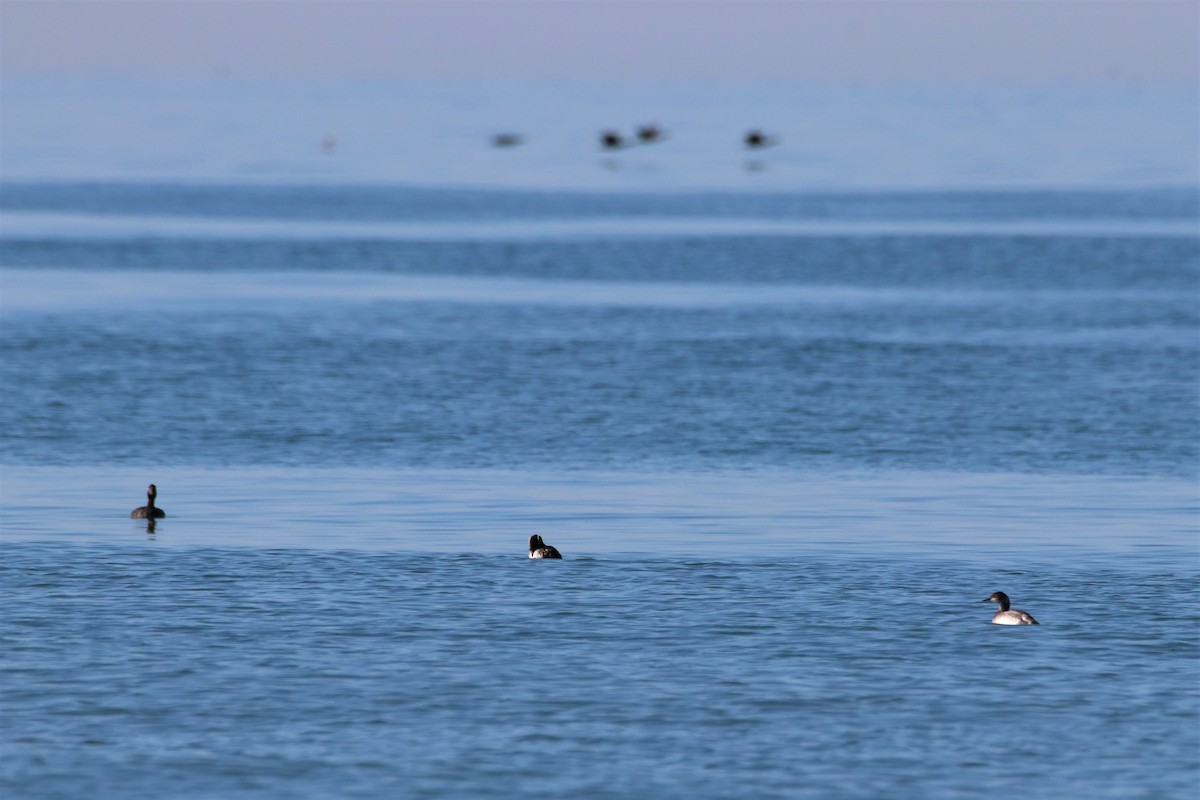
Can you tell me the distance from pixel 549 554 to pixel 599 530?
84.9 inches

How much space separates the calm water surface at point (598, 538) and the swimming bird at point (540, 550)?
218mm

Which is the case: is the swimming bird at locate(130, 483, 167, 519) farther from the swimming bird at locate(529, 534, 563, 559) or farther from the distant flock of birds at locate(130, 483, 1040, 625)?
the swimming bird at locate(529, 534, 563, 559)

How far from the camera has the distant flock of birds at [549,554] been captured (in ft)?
60.1

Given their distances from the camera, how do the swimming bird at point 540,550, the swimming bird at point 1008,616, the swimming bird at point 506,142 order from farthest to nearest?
1. the swimming bird at point 506,142
2. the swimming bird at point 540,550
3. the swimming bird at point 1008,616

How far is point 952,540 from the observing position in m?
22.6

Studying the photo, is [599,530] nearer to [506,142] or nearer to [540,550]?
[540,550]

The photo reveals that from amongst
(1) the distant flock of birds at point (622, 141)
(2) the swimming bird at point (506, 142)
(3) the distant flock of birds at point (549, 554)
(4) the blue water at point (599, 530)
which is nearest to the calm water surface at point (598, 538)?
(4) the blue water at point (599, 530)

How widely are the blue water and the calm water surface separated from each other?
0.23 ft

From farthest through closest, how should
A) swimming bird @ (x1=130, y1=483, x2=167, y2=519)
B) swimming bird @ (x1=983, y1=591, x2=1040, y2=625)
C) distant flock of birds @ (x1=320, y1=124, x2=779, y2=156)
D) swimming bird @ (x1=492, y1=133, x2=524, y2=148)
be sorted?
swimming bird @ (x1=492, y1=133, x2=524, y2=148) → distant flock of birds @ (x1=320, y1=124, x2=779, y2=156) → swimming bird @ (x1=130, y1=483, x2=167, y2=519) → swimming bird @ (x1=983, y1=591, x2=1040, y2=625)

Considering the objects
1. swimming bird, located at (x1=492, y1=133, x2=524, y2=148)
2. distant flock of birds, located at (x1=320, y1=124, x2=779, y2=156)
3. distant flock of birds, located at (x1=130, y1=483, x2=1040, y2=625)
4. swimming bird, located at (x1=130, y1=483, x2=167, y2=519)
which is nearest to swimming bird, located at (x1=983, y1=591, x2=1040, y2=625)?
distant flock of birds, located at (x1=130, y1=483, x2=1040, y2=625)

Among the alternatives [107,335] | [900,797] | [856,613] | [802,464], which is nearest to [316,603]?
[856,613]

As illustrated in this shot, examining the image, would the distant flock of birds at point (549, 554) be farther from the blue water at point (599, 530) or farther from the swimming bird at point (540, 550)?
the blue water at point (599, 530)

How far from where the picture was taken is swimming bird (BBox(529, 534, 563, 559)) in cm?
2086

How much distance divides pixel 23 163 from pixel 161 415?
8668 centimetres
